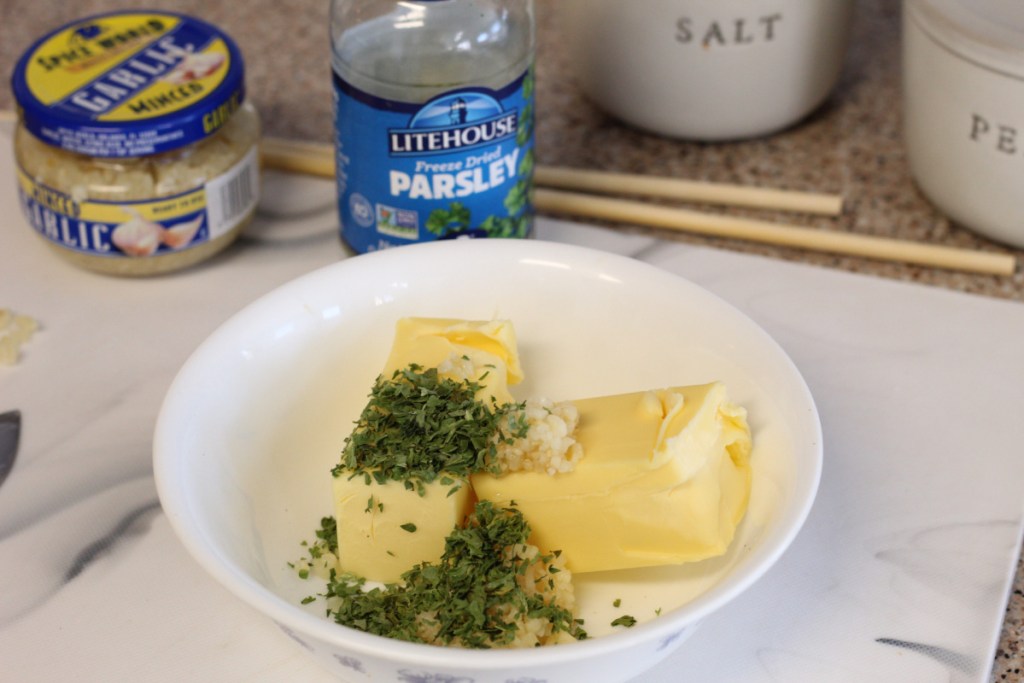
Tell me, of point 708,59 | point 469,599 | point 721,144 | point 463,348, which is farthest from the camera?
point 721,144

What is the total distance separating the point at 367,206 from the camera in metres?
1.08

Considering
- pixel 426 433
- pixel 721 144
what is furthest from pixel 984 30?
pixel 426 433

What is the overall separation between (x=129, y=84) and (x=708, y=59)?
58 cm

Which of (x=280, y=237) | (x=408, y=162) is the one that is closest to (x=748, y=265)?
(x=408, y=162)

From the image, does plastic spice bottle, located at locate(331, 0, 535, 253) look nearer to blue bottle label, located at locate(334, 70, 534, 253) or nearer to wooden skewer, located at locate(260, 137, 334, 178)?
blue bottle label, located at locate(334, 70, 534, 253)

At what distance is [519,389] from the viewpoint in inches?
38.9

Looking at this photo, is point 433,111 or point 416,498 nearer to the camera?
point 416,498

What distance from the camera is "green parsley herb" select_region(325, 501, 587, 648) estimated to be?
2.49 feet

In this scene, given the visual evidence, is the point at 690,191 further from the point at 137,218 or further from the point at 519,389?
the point at 137,218

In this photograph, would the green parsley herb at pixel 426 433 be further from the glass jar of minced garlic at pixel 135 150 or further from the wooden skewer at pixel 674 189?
the wooden skewer at pixel 674 189

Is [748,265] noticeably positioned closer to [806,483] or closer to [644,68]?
[644,68]

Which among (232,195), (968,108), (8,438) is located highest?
(968,108)

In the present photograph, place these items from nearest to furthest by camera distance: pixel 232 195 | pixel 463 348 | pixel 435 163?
pixel 463 348 < pixel 435 163 < pixel 232 195

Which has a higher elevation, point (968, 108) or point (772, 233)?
point (968, 108)
